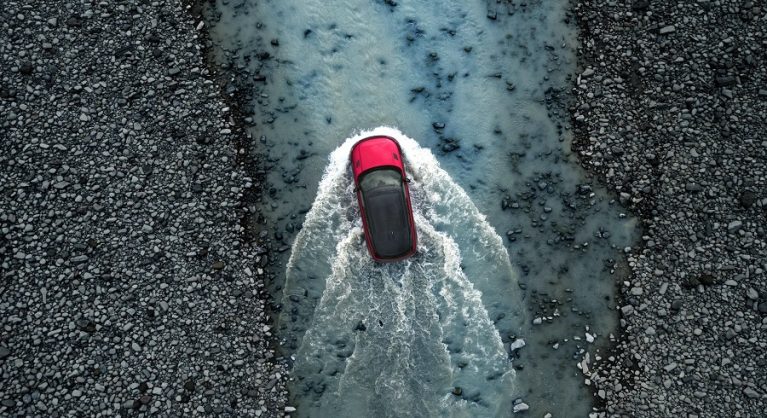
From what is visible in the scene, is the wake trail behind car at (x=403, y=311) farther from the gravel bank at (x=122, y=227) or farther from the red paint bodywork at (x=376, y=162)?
the gravel bank at (x=122, y=227)

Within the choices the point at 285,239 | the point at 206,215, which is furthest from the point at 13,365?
the point at 285,239

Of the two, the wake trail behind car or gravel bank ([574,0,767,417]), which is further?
the wake trail behind car

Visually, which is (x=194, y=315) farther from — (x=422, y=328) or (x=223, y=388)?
(x=422, y=328)

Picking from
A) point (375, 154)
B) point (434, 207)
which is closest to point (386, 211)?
point (375, 154)

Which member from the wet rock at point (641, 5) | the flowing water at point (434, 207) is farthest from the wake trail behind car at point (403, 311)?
the wet rock at point (641, 5)

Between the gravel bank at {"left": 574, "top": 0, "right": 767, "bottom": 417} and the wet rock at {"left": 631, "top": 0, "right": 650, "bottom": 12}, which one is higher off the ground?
the wet rock at {"left": 631, "top": 0, "right": 650, "bottom": 12}

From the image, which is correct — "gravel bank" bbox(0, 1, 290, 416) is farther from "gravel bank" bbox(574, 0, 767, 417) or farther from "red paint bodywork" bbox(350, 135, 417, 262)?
"gravel bank" bbox(574, 0, 767, 417)

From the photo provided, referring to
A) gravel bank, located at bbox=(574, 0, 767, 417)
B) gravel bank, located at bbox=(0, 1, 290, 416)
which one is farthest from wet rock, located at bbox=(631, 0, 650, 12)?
gravel bank, located at bbox=(0, 1, 290, 416)
